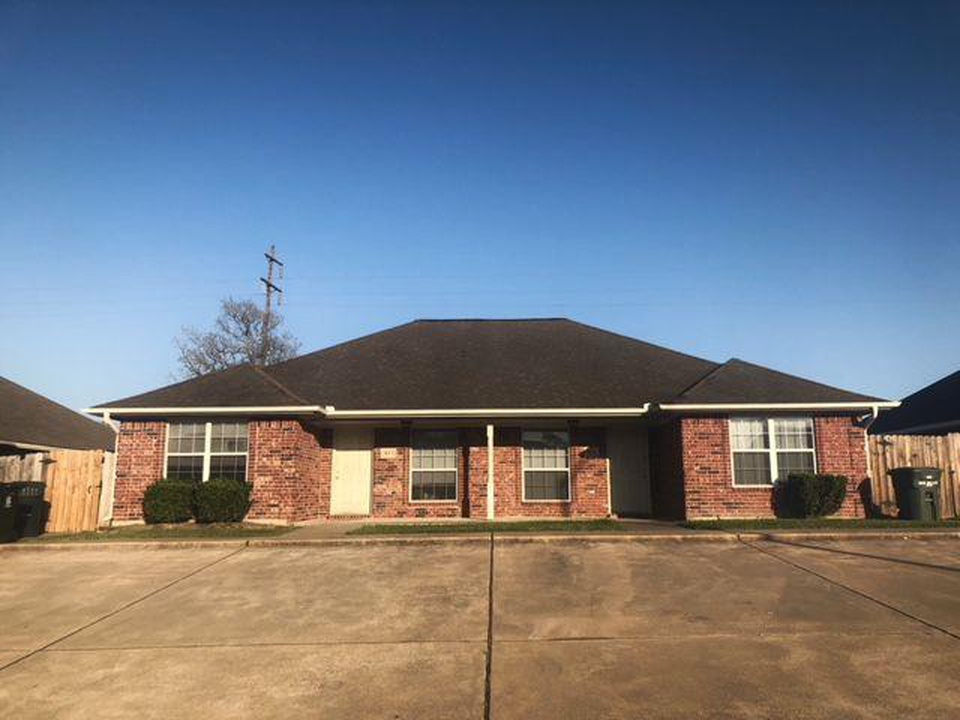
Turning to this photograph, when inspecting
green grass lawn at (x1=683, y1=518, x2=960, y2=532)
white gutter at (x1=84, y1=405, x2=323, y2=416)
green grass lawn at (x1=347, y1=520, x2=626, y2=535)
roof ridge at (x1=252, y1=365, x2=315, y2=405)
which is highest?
roof ridge at (x1=252, y1=365, x2=315, y2=405)

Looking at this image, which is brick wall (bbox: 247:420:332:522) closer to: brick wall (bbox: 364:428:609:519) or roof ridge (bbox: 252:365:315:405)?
roof ridge (bbox: 252:365:315:405)

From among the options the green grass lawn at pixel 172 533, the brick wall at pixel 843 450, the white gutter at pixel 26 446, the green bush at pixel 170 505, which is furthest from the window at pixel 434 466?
the white gutter at pixel 26 446

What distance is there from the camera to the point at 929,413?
2339 cm

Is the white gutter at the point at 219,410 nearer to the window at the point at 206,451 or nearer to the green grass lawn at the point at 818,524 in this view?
the window at the point at 206,451

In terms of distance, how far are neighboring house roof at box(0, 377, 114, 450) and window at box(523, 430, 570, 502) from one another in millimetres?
16085

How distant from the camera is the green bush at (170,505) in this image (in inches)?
607

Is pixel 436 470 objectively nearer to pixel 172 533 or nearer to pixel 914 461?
pixel 172 533

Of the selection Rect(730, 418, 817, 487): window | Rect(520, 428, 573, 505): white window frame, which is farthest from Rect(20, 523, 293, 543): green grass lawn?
Rect(730, 418, 817, 487): window

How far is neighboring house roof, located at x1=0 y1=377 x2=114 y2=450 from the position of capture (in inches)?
876

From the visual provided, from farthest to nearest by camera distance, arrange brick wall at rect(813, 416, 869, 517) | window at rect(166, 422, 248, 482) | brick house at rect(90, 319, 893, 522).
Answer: window at rect(166, 422, 248, 482) → brick house at rect(90, 319, 893, 522) → brick wall at rect(813, 416, 869, 517)

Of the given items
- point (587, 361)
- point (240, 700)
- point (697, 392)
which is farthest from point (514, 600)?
point (587, 361)

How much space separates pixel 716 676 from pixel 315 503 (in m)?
13.3

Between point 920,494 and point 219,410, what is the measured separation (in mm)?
16118

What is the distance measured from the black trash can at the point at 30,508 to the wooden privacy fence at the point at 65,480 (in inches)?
35.0
